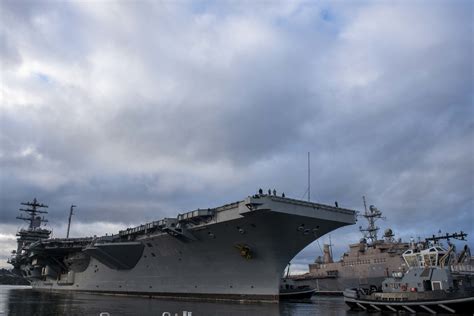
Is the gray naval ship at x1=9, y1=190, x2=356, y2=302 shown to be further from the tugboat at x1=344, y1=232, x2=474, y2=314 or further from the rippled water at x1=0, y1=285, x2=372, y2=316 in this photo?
the tugboat at x1=344, y1=232, x2=474, y2=314

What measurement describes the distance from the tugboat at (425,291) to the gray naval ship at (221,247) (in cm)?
405

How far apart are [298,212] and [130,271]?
15.0 m

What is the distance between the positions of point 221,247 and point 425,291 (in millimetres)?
10037

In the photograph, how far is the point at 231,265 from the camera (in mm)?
21047

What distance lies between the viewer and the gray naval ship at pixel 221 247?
1897 cm

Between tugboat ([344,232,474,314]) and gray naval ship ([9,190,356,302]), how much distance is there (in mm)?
4054

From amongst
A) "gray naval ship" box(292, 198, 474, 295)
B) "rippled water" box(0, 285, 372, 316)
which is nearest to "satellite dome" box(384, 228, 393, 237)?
"gray naval ship" box(292, 198, 474, 295)

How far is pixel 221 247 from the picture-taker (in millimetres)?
20812

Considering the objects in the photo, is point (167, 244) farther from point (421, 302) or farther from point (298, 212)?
point (421, 302)

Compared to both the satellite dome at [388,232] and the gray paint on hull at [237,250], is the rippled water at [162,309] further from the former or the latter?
the satellite dome at [388,232]

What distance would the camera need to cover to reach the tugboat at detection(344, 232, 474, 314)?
15.1m

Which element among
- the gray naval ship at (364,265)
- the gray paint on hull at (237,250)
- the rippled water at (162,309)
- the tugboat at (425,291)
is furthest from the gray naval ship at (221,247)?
the gray naval ship at (364,265)

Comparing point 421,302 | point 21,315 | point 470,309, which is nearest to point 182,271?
point 21,315

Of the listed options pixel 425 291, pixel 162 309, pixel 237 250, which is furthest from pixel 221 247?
pixel 425 291
